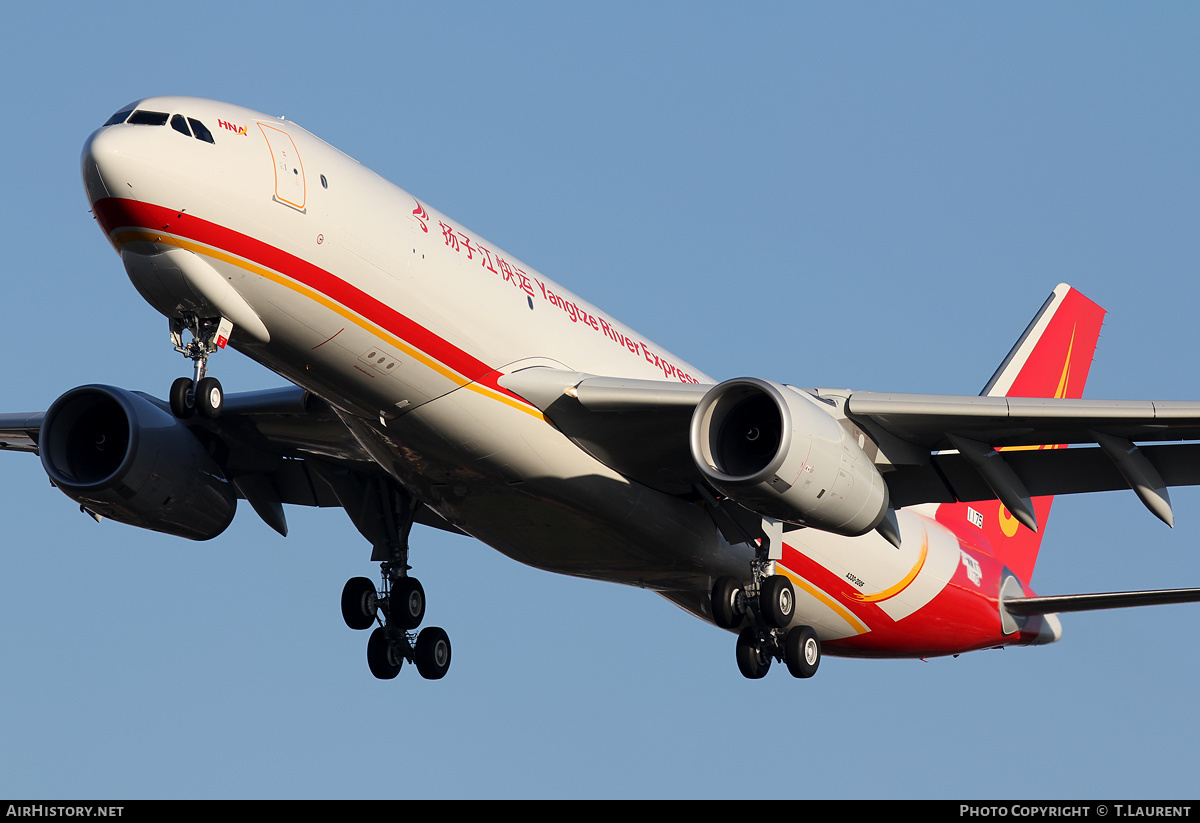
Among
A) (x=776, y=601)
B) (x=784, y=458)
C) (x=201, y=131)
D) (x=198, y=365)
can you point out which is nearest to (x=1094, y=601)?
(x=776, y=601)

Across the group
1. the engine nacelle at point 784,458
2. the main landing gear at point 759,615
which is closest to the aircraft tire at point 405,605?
the main landing gear at point 759,615

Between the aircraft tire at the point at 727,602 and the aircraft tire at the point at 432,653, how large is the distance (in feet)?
16.7

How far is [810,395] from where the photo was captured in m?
21.6

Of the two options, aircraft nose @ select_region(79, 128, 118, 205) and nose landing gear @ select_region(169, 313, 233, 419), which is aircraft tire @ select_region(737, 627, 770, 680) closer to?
nose landing gear @ select_region(169, 313, 233, 419)

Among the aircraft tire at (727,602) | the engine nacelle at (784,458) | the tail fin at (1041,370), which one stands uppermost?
the tail fin at (1041,370)

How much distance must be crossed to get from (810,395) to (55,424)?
12.0 m

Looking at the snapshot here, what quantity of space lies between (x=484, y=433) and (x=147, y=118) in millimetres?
5778

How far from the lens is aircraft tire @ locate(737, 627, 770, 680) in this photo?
927 inches

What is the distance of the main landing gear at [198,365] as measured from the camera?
59.9 feet

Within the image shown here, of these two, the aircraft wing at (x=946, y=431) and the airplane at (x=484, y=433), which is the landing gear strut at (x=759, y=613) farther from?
the aircraft wing at (x=946, y=431)

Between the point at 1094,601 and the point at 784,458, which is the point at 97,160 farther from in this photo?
the point at 1094,601

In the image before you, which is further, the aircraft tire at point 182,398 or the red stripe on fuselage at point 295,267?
the aircraft tire at point 182,398

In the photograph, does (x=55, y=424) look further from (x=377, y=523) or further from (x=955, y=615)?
(x=955, y=615)
